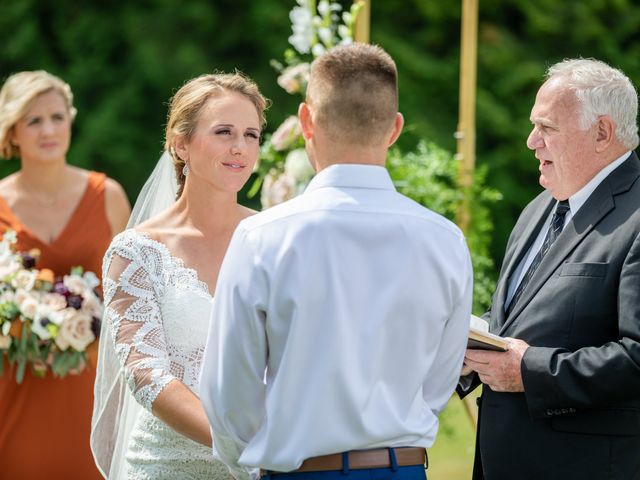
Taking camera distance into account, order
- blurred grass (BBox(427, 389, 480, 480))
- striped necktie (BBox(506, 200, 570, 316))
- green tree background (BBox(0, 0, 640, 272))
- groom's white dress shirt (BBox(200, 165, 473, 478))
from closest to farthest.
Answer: groom's white dress shirt (BBox(200, 165, 473, 478)) → striped necktie (BBox(506, 200, 570, 316)) → blurred grass (BBox(427, 389, 480, 480)) → green tree background (BBox(0, 0, 640, 272))

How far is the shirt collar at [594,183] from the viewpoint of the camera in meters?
3.50

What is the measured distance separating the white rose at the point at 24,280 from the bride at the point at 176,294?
1.58 metres

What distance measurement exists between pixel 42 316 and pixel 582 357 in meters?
2.78

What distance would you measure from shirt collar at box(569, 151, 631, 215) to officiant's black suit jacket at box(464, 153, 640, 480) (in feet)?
0.07

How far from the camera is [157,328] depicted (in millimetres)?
3225

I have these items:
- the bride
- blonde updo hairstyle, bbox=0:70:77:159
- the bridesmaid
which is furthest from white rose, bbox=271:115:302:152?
the bride

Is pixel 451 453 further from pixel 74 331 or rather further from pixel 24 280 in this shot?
pixel 24 280

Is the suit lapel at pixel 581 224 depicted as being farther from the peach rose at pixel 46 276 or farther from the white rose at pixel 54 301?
the peach rose at pixel 46 276

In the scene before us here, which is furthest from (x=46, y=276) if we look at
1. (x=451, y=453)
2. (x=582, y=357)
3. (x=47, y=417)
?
(x=451, y=453)

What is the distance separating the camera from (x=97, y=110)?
41.0 feet

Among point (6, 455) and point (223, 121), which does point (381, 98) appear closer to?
point (223, 121)

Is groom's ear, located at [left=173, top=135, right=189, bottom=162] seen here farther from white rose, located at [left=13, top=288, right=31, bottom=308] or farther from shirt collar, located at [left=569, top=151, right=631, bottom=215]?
white rose, located at [left=13, top=288, right=31, bottom=308]

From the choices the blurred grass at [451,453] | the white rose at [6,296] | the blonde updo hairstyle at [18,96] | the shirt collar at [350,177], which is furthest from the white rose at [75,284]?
the shirt collar at [350,177]

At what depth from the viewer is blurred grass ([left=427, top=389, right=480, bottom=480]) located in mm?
7000
